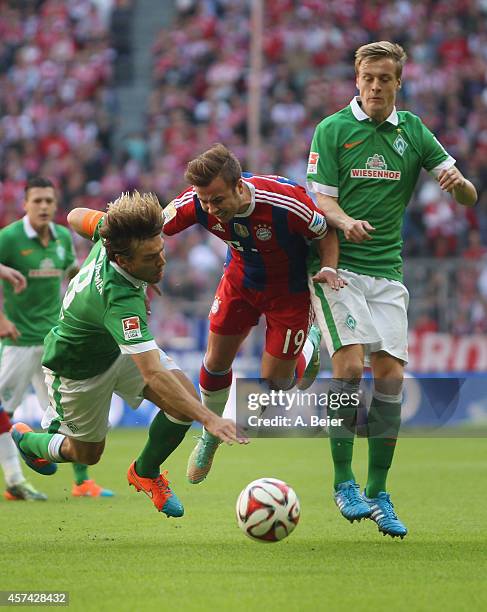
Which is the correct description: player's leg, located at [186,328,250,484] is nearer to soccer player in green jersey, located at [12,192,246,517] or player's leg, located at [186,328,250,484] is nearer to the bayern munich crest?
soccer player in green jersey, located at [12,192,246,517]

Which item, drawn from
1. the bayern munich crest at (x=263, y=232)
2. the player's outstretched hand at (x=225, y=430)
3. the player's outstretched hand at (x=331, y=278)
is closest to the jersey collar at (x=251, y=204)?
the bayern munich crest at (x=263, y=232)

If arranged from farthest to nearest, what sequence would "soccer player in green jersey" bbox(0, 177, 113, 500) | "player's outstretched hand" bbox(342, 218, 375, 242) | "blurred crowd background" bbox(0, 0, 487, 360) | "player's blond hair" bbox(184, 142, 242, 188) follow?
"blurred crowd background" bbox(0, 0, 487, 360) → "soccer player in green jersey" bbox(0, 177, 113, 500) → "player's outstretched hand" bbox(342, 218, 375, 242) → "player's blond hair" bbox(184, 142, 242, 188)

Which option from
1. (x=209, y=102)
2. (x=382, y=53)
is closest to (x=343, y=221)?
(x=382, y=53)

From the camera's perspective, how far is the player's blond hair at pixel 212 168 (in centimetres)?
677

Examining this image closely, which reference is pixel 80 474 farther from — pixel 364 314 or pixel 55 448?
pixel 364 314

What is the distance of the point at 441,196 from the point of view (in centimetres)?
1916

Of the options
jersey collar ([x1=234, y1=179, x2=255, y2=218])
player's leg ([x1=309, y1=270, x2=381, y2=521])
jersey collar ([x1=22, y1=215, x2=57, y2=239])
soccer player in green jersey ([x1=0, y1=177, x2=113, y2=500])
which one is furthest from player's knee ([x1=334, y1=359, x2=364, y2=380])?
jersey collar ([x1=22, y1=215, x2=57, y2=239])

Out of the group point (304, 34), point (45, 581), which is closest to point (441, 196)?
point (304, 34)

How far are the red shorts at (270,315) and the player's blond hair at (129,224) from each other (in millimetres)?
1921

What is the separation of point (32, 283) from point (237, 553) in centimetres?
463

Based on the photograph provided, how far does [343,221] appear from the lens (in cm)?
704

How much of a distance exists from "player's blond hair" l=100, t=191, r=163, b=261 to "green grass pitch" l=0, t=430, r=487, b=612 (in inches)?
65.0

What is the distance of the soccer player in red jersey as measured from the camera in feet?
22.8

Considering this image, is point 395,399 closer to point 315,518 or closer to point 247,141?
point 315,518
